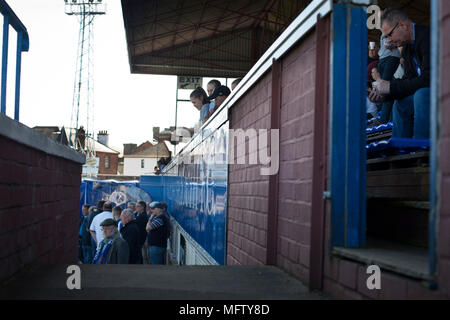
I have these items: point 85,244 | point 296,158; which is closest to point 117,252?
point 85,244

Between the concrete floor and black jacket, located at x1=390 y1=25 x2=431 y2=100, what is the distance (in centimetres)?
164

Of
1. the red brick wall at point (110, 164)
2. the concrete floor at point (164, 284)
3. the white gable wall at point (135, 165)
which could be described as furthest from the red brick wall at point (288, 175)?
the white gable wall at point (135, 165)

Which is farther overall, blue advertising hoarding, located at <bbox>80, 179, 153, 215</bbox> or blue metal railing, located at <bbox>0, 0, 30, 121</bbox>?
blue advertising hoarding, located at <bbox>80, 179, 153, 215</bbox>

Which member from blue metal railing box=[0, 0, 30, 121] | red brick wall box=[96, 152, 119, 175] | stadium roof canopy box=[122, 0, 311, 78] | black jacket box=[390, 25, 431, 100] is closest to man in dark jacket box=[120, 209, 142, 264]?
stadium roof canopy box=[122, 0, 311, 78]

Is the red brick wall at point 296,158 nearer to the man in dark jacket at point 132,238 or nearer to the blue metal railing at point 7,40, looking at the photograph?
the blue metal railing at point 7,40

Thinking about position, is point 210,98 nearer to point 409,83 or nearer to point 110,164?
point 409,83

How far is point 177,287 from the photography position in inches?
108

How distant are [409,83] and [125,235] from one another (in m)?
7.24

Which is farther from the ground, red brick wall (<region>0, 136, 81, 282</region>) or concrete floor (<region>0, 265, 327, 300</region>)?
red brick wall (<region>0, 136, 81, 282</region>)

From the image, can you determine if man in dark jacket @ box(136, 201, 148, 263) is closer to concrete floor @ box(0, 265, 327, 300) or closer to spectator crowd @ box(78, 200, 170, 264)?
spectator crowd @ box(78, 200, 170, 264)

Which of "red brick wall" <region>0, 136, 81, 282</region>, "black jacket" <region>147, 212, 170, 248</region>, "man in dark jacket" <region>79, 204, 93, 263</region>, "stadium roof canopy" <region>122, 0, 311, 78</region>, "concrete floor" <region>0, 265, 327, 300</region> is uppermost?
"stadium roof canopy" <region>122, 0, 311, 78</region>

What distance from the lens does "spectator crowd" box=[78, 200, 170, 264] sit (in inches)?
334

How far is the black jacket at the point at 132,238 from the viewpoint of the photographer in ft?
32.7
